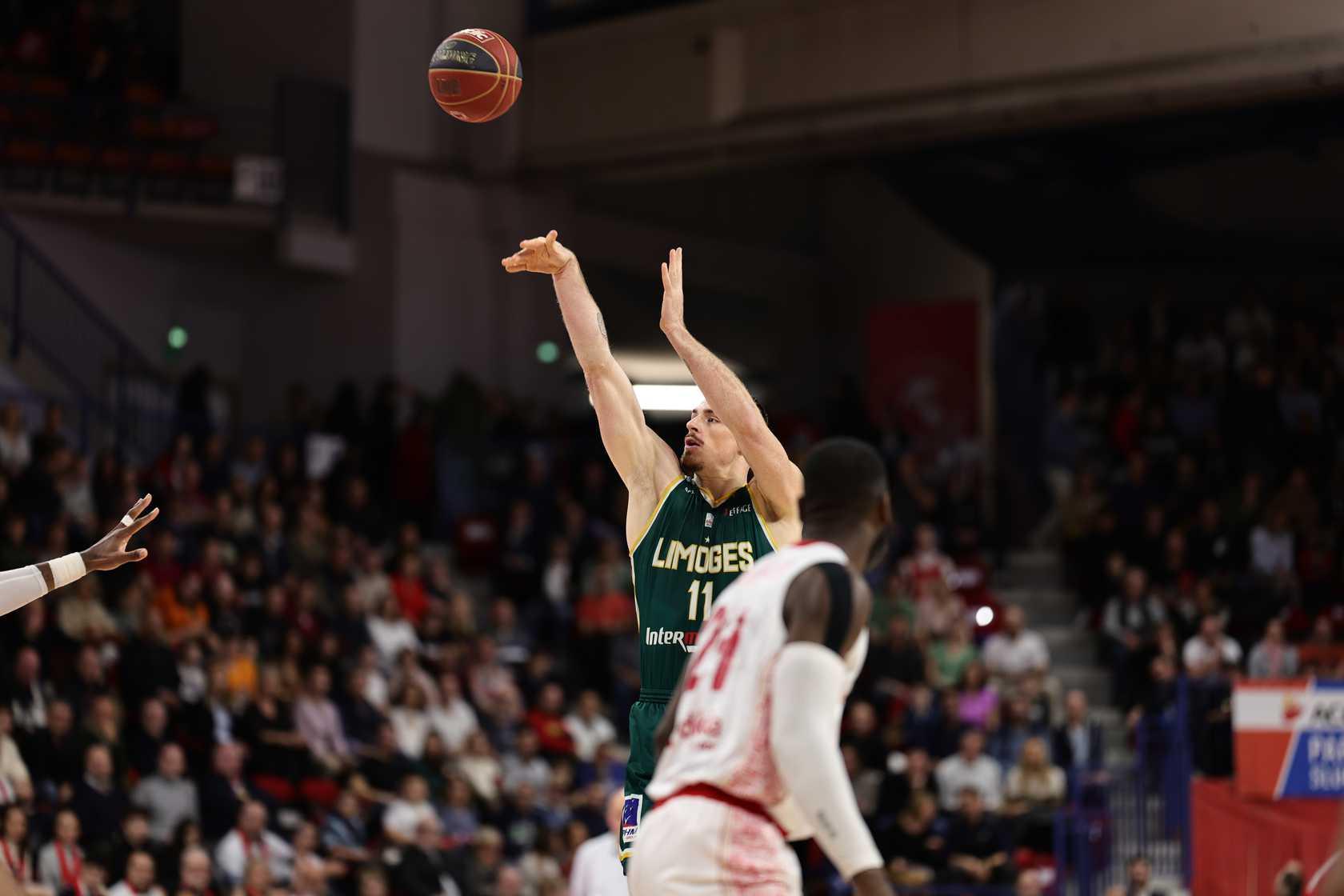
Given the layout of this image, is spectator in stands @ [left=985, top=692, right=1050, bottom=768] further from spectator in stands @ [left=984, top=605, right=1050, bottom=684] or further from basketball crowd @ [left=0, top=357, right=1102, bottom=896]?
spectator in stands @ [left=984, top=605, right=1050, bottom=684]

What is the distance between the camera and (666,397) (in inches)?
1157

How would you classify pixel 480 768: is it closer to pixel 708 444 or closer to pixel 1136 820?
pixel 1136 820

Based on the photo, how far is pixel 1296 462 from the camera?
2331cm

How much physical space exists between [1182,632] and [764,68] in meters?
8.75

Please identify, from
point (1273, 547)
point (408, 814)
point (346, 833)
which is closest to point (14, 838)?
point (346, 833)

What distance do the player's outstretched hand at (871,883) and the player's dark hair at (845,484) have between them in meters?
0.98

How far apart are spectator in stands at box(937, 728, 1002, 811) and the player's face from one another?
36.9ft

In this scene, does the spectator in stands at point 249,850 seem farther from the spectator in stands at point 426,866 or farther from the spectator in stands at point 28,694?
the spectator in stands at point 28,694

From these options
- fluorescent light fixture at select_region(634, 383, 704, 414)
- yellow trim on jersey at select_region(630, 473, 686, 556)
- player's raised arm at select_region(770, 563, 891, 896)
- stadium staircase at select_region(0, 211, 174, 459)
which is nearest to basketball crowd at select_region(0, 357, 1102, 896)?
stadium staircase at select_region(0, 211, 174, 459)

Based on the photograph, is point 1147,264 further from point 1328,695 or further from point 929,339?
point 1328,695

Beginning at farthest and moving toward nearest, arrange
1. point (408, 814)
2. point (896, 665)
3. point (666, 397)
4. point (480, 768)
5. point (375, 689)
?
point (666, 397), point (896, 665), point (375, 689), point (480, 768), point (408, 814)

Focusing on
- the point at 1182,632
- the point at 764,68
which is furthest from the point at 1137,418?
the point at 764,68

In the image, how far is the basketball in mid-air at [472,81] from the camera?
9.09 metres

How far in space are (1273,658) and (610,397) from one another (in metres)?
13.5
